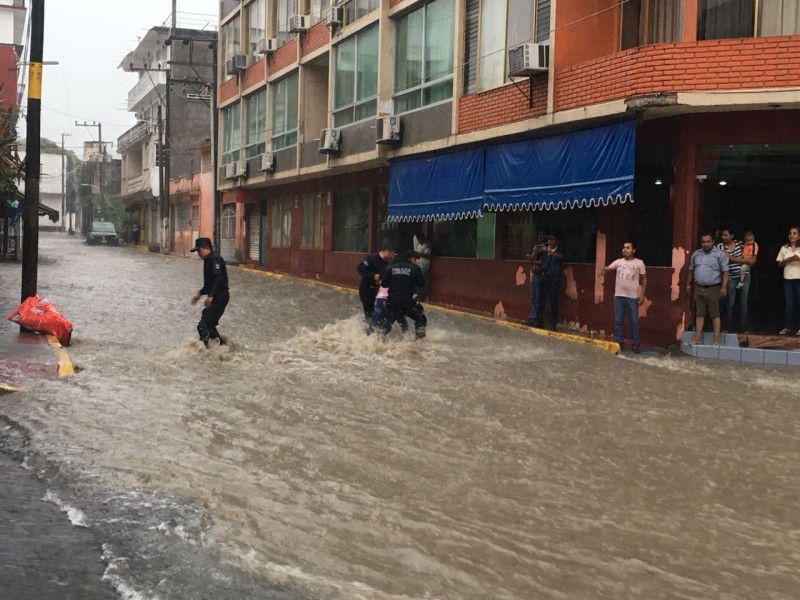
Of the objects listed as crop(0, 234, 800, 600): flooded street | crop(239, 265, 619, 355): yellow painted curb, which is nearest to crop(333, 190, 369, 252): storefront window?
crop(239, 265, 619, 355): yellow painted curb

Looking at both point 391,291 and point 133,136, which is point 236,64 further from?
point 133,136

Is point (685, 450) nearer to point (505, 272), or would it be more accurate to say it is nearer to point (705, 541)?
point (705, 541)

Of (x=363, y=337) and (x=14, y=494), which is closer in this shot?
(x=14, y=494)

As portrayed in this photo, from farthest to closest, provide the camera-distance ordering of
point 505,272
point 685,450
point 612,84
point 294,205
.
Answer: point 294,205 < point 505,272 < point 612,84 < point 685,450

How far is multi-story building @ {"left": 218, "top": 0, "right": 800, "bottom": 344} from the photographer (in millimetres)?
12398

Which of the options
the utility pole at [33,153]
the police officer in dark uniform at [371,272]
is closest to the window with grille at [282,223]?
the police officer in dark uniform at [371,272]

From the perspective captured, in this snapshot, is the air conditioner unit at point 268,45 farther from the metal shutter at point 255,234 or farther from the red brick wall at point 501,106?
the red brick wall at point 501,106

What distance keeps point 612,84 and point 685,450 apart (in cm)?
732

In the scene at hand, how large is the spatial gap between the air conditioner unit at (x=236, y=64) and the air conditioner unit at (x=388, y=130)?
13.9m

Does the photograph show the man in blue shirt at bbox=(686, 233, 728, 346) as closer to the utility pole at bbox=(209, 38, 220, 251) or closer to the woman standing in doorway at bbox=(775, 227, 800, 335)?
the woman standing in doorway at bbox=(775, 227, 800, 335)

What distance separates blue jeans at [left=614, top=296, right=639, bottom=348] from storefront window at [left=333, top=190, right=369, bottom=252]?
11.9 metres

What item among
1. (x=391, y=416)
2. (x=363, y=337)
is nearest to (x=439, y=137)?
(x=363, y=337)

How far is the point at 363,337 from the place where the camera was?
488 inches

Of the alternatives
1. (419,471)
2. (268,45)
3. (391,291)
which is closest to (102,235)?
(268,45)
